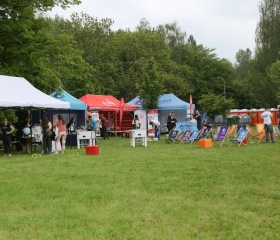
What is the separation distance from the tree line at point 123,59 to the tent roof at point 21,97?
1896 mm

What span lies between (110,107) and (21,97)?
39.5 feet

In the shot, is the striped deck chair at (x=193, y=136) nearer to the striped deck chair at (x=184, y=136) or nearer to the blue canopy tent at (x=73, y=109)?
the striped deck chair at (x=184, y=136)

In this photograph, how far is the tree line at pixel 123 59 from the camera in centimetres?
1814

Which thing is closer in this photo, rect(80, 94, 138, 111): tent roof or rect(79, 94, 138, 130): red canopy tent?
rect(80, 94, 138, 111): tent roof

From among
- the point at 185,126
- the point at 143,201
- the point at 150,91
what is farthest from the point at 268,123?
the point at 150,91

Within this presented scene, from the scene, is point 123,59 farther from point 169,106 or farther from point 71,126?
point 71,126

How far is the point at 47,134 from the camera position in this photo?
1531cm

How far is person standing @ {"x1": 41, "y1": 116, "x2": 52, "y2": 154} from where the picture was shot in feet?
49.4

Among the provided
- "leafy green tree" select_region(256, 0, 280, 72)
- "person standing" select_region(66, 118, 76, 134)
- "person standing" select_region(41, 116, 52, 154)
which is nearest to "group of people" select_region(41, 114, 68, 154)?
"person standing" select_region(41, 116, 52, 154)

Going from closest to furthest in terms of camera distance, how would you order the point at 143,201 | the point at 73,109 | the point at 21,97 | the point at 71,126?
1. the point at 143,201
2. the point at 21,97
3. the point at 71,126
4. the point at 73,109

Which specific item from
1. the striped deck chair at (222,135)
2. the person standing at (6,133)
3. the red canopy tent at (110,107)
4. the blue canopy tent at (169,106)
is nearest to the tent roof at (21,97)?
the person standing at (6,133)

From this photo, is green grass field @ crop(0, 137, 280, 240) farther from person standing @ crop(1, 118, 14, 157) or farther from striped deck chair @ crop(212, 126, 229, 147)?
striped deck chair @ crop(212, 126, 229, 147)

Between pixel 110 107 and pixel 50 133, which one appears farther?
pixel 110 107

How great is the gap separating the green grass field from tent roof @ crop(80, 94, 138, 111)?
49.1 ft
